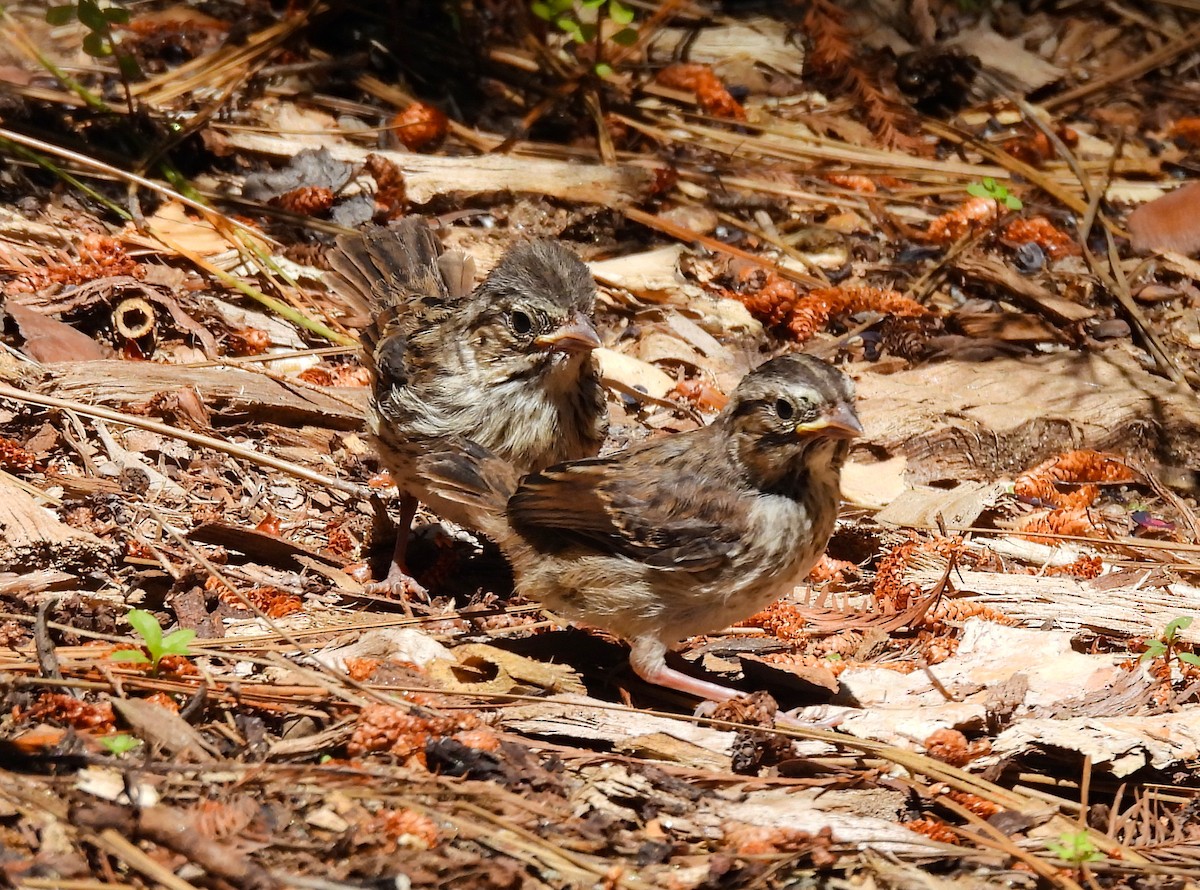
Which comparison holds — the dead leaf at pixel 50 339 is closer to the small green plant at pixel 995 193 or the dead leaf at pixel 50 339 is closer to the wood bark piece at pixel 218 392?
the wood bark piece at pixel 218 392

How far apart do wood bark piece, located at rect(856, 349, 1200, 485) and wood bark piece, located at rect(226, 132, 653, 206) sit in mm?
1780

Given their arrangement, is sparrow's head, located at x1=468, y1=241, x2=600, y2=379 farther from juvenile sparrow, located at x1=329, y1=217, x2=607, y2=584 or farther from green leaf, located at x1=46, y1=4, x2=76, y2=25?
green leaf, located at x1=46, y1=4, x2=76, y2=25

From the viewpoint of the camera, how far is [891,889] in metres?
3.17

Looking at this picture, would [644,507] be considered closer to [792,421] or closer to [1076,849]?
[792,421]

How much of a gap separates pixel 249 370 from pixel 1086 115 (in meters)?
5.46

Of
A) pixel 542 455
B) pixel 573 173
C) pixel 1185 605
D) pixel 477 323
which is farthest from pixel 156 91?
pixel 1185 605

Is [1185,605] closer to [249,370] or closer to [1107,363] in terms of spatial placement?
[1107,363]

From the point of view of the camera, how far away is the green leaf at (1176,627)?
4.30 meters

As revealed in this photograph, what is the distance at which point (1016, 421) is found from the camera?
224 inches

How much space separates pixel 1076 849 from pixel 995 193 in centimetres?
419

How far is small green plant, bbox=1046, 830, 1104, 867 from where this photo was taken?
322cm

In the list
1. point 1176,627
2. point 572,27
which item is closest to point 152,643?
point 1176,627

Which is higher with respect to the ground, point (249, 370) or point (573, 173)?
point (573, 173)

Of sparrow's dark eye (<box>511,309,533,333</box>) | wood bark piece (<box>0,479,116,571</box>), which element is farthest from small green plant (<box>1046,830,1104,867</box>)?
wood bark piece (<box>0,479,116,571</box>)
